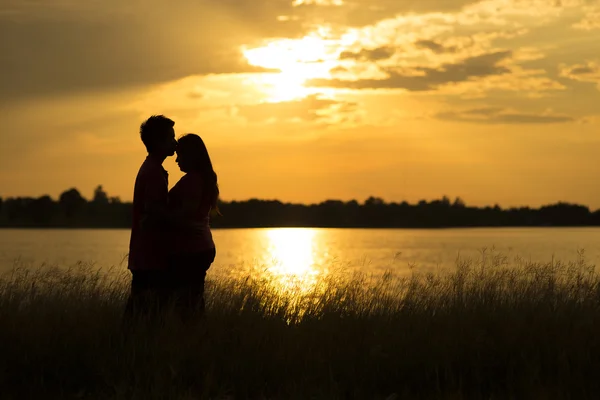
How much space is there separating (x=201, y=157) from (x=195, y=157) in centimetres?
7

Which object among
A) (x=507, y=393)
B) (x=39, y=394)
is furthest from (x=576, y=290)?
(x=39, y=394)

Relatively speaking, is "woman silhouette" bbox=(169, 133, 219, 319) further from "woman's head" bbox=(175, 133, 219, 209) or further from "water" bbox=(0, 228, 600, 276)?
"water" bbox=(0, 228, 600, 276)

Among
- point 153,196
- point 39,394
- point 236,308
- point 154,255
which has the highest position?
point 153,196

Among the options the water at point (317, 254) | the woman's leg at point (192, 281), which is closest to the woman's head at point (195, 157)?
the woman's leg at point (192, 281)

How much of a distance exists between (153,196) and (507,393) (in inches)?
170

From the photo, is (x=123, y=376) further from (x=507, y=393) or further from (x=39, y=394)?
(x=507, y=393)

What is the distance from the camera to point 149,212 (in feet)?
25.7

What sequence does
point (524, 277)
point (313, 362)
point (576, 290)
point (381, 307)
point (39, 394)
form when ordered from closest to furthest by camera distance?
point (39, 394) → point (313, 362) → point (381, 307) → point (576, 290) → point (524, 277)

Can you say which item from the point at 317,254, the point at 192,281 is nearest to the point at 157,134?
the point at 192,281

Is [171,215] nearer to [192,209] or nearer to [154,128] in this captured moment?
[192,209]

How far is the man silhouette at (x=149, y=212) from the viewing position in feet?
26.0

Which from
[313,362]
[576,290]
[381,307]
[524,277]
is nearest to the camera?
[313,362]

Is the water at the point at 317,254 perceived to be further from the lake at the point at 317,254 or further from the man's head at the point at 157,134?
the man's head at the point at 157,134

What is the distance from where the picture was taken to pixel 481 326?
8.80 meters
